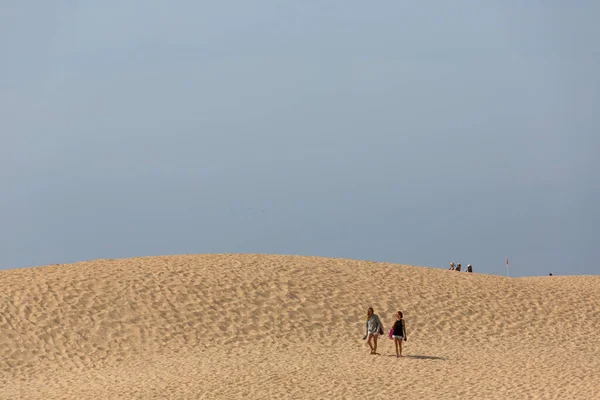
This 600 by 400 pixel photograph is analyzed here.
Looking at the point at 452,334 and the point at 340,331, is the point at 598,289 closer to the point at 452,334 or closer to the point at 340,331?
the point at 452,334

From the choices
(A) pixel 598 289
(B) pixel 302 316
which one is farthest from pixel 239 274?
(A) pixel 598 289

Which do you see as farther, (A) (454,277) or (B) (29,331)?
(A) (454,277)

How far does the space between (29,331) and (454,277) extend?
19.7 metres

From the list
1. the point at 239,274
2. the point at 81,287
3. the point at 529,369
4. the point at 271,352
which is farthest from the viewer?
the point at 239,274

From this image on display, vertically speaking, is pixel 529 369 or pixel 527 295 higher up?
pixel 527 295

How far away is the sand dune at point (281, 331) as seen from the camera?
70.8 feet

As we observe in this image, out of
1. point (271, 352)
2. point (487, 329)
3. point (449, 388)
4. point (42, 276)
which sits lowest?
point (449, 388)

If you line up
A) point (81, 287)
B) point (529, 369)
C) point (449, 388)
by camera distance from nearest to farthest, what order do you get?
point (449, 388) < point (529, 369) < point (81, 287)

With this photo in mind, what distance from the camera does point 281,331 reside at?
2839 cm

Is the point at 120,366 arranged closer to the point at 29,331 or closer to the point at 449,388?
the point at 29,331

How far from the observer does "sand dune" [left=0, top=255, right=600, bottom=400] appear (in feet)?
70.8

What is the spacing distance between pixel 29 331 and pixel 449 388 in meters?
15.0

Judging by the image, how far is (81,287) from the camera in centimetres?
3072

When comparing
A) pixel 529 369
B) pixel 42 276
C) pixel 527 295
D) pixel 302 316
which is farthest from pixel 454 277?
pixel 42 276
